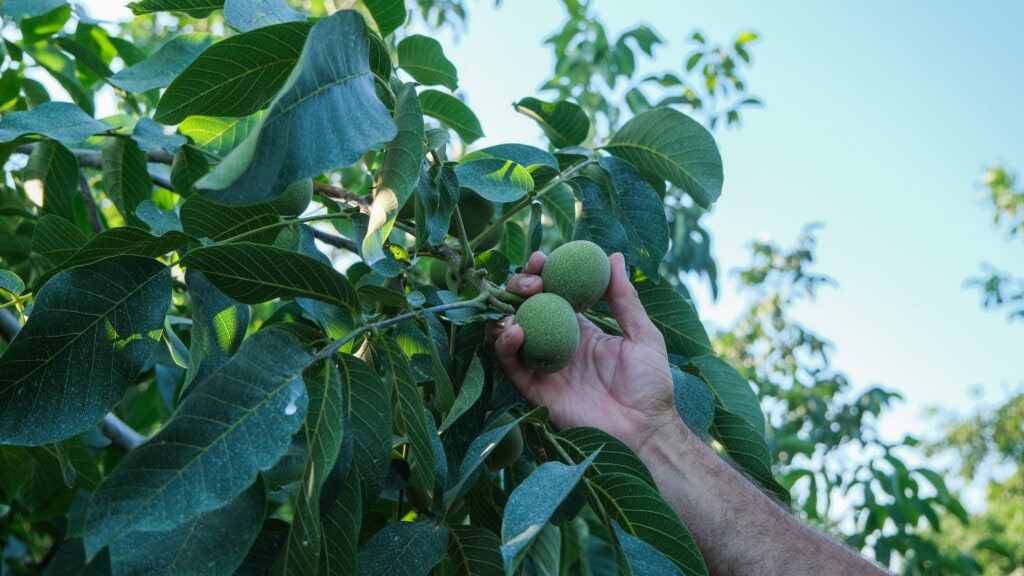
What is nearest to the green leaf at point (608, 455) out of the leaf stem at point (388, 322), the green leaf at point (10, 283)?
the leaf stem at point (388, 322)

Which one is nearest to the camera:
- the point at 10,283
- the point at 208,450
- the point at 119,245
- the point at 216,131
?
the point at 208,450

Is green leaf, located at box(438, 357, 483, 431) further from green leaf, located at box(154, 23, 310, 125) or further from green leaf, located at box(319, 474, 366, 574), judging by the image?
green leaf, located at box(154, 23, 310, 125)

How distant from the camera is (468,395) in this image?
109 centimetres

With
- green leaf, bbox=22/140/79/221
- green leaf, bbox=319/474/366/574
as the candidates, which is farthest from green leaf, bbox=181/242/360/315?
green leaf, bbox=22/140/79/221

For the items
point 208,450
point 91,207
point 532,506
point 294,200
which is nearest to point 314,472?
point 208,450

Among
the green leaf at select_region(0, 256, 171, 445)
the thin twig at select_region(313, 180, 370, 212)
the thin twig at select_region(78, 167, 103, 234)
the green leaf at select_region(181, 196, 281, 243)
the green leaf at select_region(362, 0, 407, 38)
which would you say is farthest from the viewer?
the thin twig at select_region(78, 167, 103, 234)

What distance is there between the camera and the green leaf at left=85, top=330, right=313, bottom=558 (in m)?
0.73

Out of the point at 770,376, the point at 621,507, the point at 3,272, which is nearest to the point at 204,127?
the point at 3,272

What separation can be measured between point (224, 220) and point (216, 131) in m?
0.39

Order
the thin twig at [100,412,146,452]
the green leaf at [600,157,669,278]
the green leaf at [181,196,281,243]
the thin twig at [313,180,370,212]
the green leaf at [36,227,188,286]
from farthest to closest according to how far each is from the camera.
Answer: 1. the thin twig at [100,412,146,452]
2. the green leaf at [600,157,669,278]
3. the thin twig at [313,180,370,212]
4. the green leaf at [181,196,281,243]
5. the green leaf at [36,227,188,286]

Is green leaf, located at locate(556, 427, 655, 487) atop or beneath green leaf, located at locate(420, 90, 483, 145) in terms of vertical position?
beneath

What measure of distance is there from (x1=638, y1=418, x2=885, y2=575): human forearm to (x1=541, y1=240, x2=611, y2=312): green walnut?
273 mm

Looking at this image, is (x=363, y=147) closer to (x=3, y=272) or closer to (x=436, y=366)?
(x=436, y=366)

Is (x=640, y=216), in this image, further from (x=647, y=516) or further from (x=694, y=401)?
(x=647, y=516)
